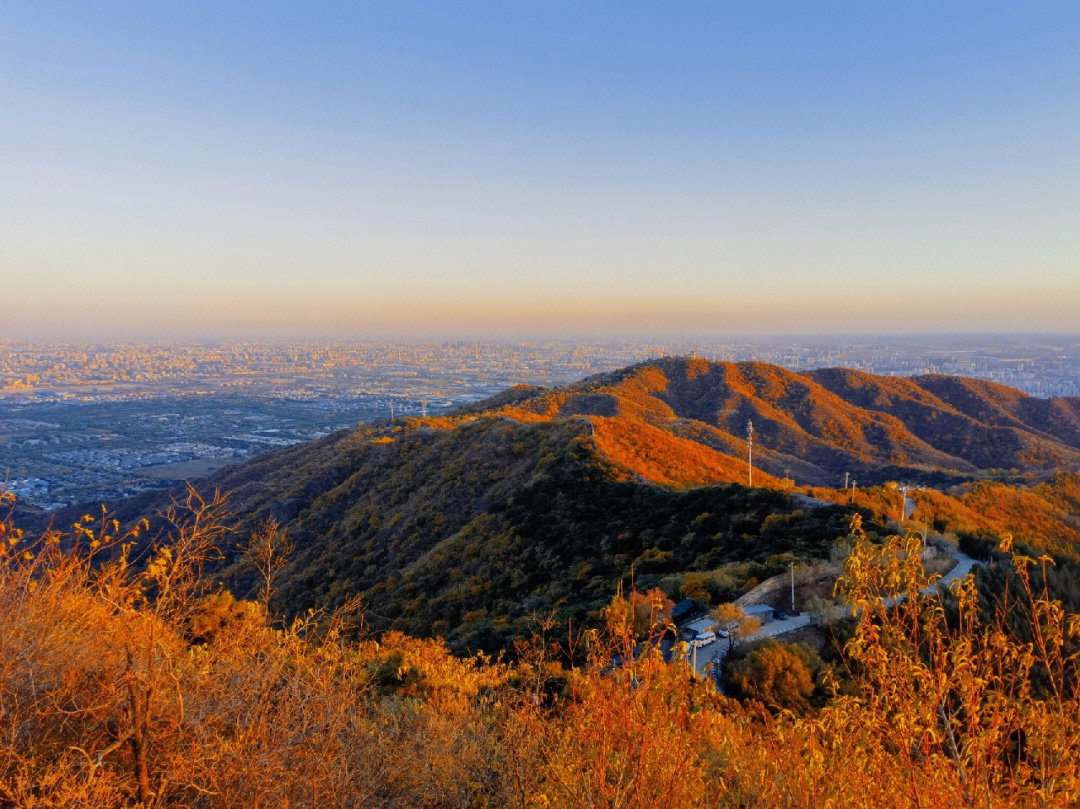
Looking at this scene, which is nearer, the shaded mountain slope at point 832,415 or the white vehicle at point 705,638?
the white vehicle at point 705,638

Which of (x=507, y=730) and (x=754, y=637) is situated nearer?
(x=507, y=730)

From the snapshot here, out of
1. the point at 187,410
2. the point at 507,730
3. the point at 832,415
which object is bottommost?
the point at 187,410

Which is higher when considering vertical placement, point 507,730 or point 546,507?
point 507,730

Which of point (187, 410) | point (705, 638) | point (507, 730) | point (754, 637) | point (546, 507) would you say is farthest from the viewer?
point (187, 410)

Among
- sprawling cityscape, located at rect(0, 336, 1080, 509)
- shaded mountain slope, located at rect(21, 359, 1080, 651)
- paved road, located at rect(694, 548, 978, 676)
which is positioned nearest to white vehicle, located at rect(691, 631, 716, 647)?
paved road, located at rect(694, 548, 978, 676)

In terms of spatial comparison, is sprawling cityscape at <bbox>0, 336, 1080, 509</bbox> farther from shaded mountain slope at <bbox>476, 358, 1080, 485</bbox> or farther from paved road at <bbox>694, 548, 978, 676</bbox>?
paved road at <bbox>694, 548, 978, 676</bbox>

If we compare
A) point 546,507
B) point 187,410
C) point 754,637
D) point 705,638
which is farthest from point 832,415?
point 187,410

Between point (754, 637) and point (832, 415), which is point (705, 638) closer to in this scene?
point (754, 637)

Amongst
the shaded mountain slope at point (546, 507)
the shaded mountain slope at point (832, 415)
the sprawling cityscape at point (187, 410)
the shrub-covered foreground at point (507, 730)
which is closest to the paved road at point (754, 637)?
the shaded mountain slope at point (546, 507)

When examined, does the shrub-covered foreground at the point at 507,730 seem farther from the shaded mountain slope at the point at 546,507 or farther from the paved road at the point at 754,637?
the shaded mountain slope at the point at 546,507
